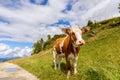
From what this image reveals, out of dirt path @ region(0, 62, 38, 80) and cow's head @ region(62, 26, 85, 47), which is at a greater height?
cow's head @ region(62, 26, 85, 47)

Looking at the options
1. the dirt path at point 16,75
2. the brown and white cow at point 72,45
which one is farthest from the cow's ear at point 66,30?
the dirt path at point 16,75

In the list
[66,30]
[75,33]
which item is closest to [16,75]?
[66,30]

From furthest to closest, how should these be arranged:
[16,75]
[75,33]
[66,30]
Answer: [16,75]
[66,30]
[75,33]

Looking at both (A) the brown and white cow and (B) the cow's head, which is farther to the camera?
(A) the brown and white cow

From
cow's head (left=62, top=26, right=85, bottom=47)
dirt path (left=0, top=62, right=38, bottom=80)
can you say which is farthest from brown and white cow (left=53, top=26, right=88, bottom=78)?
dirt path (left=0, top=62, right=38, bottom=80)

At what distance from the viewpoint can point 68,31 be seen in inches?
561

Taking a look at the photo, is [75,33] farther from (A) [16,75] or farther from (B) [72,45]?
(A) [16,75]

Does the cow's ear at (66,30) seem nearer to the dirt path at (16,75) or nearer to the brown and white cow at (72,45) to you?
the brown and white cow at (72,45)

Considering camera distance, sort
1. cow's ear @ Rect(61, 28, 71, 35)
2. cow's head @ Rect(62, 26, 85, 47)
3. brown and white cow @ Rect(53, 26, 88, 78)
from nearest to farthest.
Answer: cow's head @ Rect(62, 26, 85, 47)
brown and white cow @ Rect(53, 26, 88, 78)
cow's ear @ Rect(61, 28, 71, 35)

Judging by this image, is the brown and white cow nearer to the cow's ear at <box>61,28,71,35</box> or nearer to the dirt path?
the cow's ear at <box>61,28,71,35</box>

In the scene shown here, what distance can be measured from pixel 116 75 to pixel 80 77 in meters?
4.28

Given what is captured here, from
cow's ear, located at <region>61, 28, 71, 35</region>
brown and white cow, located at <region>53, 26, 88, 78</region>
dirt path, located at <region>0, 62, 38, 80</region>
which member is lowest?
dirt path, located at <region>0, 62, 38, 80</region>

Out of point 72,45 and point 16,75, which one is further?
point 16,75

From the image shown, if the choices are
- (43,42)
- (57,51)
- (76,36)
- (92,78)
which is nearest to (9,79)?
(57,51)
